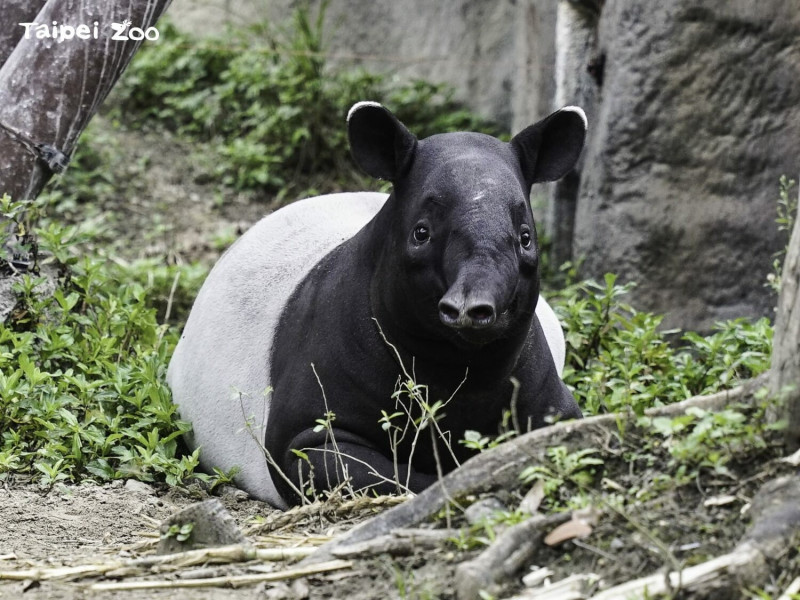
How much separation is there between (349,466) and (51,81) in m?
2.77

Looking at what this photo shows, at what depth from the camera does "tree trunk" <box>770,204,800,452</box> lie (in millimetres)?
2914

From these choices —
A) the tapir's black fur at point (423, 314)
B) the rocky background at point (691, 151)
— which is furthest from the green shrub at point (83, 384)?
the rocky background at point (691, 151)

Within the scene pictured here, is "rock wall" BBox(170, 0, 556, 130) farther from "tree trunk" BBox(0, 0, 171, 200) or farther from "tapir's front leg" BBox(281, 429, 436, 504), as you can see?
"tapir's front leg" BBox(281, 429, 436, 504)

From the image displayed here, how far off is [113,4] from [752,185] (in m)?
4.08

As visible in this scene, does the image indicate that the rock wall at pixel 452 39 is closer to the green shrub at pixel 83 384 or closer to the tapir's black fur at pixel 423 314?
the green shrub at pixel 83 384

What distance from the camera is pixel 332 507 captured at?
3.85 metres

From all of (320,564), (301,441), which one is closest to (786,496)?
(320,564)

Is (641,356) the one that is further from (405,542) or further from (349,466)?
(405,542)

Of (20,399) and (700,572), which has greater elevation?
(700,572)

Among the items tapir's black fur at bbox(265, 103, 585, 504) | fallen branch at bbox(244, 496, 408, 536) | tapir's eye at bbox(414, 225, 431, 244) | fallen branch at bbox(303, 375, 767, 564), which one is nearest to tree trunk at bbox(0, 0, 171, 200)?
tapir's black fur at bbox(265, 103, 585, 504)

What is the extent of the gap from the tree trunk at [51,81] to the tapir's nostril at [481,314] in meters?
3.06

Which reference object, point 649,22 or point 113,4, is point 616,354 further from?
point 113,4

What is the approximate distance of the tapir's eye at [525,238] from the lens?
4.28 meters

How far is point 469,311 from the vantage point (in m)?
3.79
